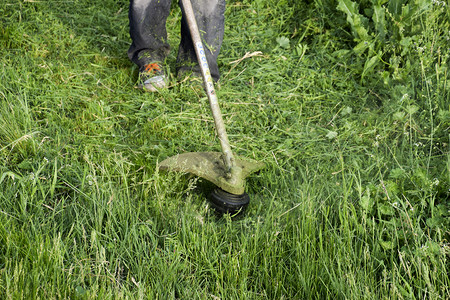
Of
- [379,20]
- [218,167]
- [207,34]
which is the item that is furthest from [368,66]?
[218,167]

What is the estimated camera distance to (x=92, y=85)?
327 centimetres

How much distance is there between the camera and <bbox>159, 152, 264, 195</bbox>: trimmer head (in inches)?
90.9

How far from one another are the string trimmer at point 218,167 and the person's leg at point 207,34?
2.47ft

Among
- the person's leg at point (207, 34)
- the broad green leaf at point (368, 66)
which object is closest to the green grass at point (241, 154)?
the broad green leaf at point (368, 66)

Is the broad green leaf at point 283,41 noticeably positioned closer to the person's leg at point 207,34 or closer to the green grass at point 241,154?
the green grass at point 241,154

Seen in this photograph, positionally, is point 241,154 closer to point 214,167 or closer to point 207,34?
point 214,167

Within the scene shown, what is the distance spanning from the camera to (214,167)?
246cm

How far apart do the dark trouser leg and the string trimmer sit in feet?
3.01

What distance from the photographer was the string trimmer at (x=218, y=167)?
230cm

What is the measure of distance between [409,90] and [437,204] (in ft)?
3.44

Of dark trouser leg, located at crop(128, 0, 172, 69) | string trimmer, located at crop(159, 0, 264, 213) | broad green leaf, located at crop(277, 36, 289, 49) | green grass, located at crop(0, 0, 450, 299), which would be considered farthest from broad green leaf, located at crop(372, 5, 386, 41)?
string trimmer, located at crop(159, 0, 264, 213)

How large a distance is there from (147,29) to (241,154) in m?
1.13

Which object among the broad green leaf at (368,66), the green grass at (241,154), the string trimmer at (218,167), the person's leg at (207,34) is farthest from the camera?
the broad green leaf at (368,66)

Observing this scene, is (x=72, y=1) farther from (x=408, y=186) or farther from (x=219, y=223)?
(x=408, y=186)
